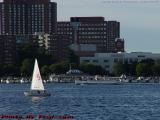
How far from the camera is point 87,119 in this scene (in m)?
92.5

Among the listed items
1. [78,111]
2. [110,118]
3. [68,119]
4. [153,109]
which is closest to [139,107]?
[153,109]

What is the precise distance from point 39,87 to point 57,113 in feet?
152

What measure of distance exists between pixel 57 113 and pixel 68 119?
18065 mm

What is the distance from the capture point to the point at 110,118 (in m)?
95.2

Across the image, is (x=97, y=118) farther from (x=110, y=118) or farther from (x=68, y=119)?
(x=68, y=119)

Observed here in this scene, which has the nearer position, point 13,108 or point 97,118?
point 97,118

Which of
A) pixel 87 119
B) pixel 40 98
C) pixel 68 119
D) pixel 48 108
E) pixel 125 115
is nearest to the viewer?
pixel 68 119

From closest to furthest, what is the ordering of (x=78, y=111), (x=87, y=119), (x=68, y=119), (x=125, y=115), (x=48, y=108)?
(x=68, y=119) < (x=87, y=119) < (x=125, y=115) < (x=78, y=111) < (x=48, y=108)

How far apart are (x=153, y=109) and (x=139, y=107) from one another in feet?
19.0

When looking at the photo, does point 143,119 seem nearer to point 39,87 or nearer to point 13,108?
point 13,108

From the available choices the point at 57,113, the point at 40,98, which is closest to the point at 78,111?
the point at 57,113

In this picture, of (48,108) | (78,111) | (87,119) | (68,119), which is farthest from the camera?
(48,108)

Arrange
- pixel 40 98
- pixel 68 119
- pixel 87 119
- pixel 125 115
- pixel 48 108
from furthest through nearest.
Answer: pixel 40 98 → pixel 48 108 → pixel 125 115 → pixel 87 119 → pixel 68 119

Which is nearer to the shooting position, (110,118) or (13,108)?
(110,118)
